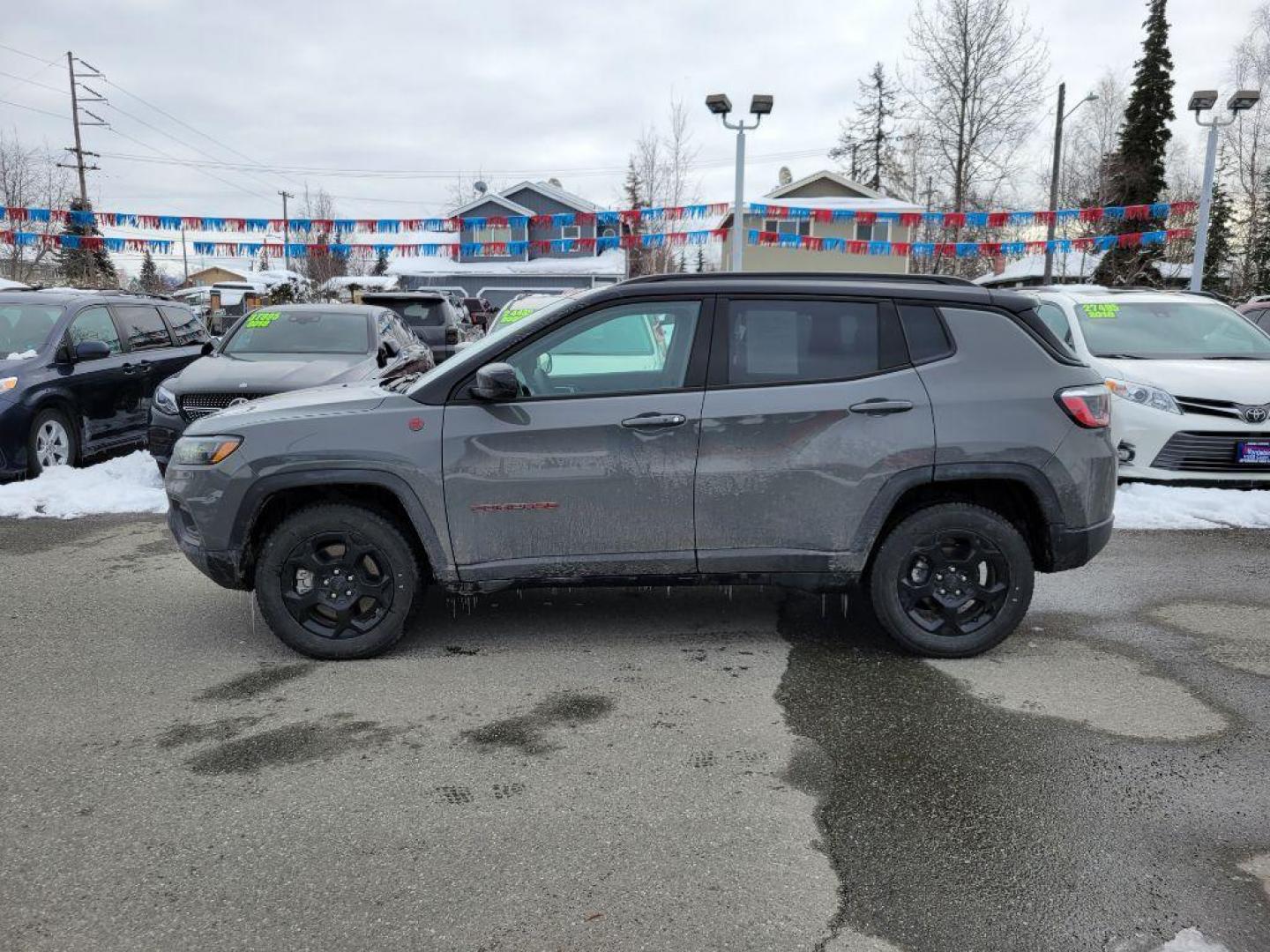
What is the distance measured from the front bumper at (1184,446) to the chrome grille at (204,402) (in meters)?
7.31

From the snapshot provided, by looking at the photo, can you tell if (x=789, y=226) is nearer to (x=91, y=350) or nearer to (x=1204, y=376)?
(x=1204, y=376)

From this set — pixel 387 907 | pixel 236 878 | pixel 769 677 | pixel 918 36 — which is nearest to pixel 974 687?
pixel 769 677

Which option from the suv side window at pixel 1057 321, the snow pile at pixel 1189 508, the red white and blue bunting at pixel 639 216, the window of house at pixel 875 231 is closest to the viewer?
the snow pile at pixel 1189 508

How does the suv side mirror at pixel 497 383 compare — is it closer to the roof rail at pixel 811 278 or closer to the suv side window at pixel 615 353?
the suv side window at pixel 615 353

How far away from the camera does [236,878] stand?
8.85 ft

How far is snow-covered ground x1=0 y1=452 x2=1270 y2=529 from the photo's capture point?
285 inches

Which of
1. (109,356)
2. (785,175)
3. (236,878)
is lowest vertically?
(236,878)

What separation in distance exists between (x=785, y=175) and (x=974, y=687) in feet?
171

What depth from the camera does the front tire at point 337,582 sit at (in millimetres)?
4305

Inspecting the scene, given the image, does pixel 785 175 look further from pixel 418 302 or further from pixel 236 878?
pixel 236 878

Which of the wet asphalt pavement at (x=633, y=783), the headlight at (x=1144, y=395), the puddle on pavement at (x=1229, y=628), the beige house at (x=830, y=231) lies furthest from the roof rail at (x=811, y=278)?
the beige house at (x=830, y=231)

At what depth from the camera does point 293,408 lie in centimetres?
441

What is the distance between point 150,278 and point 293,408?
2774 inches

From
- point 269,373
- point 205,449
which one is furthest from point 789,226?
point 205,449
